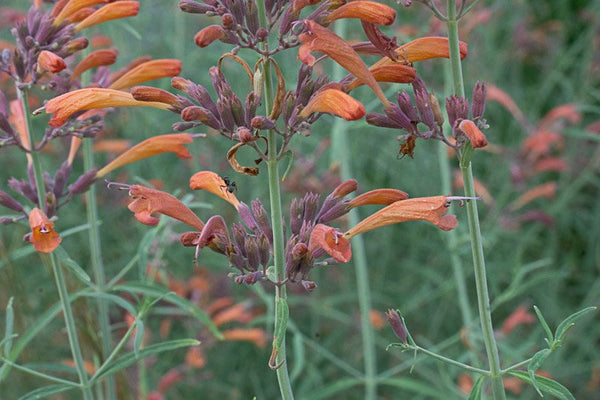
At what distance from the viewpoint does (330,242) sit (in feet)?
6.12

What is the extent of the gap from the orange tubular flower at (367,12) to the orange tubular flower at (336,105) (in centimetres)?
22

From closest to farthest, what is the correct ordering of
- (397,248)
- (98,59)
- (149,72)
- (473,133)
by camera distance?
(473,133), (149,72), (98,59), (397,248)

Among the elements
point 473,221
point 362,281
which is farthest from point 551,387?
point 362,281

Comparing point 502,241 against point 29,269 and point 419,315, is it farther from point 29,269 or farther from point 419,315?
point 29,269

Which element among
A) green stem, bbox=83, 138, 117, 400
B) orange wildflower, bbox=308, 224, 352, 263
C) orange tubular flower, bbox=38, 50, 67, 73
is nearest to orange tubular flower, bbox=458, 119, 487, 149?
orange wildflower, bbox=308, 224, 352, 263

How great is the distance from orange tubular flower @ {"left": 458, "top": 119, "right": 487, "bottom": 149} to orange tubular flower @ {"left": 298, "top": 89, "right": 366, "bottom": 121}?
10.7 inches

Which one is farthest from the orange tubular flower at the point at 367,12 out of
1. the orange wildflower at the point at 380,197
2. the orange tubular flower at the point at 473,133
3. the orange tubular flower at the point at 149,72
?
the orange tubular flower at the point at 149,72

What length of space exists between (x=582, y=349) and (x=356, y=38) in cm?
323

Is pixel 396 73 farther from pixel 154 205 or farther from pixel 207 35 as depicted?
pixel 154 205

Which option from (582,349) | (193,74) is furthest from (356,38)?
(582,349)

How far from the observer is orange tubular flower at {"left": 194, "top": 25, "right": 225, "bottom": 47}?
190 cm

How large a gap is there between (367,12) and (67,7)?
1.09 m

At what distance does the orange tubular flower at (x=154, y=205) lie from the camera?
2090mm

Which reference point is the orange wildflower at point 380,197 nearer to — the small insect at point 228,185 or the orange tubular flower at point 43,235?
the small insect at point 228,185
